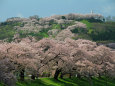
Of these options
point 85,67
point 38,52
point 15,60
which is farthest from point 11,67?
point 85,67

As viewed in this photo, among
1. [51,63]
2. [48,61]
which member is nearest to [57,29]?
[48,61]

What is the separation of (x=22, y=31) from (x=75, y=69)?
99528mm

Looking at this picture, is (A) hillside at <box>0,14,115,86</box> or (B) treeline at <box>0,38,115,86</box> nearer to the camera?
(B) treeline at <box>0,38,115,86</box>

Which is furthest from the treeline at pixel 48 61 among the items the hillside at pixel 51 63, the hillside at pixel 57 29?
the hillside at pixel 57 29

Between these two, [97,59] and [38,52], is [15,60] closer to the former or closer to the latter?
[38,52]

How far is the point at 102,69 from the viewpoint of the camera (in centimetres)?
5622

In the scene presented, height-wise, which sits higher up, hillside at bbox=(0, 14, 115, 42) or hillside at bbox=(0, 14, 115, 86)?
hillside at bbox=(0, 14, 115, 42)

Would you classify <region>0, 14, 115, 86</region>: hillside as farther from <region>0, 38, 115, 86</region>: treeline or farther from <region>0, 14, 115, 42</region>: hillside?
<region>0, 14, 115, 42</region>: hillside

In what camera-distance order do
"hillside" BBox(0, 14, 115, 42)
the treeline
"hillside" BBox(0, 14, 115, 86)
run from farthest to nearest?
"hillside" BBox(0, 14, 115, 42), "hillside" BBox(0, 14, 115, 86), the treeline

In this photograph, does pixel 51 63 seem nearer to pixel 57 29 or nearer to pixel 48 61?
pixel 48 61

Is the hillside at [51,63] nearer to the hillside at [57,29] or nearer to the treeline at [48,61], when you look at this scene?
the treeline at [48,61]

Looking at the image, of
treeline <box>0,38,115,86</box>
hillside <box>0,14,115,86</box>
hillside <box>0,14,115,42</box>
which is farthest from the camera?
hillside <box>0,14,115,42</box>

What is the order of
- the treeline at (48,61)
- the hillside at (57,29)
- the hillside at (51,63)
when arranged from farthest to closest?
the hillside at (57,29), the hillside at (51,63), the treeline at (48,61)

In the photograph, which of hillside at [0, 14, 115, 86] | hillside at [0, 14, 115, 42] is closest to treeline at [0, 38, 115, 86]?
hillside at [0, 14, 115, 86]
